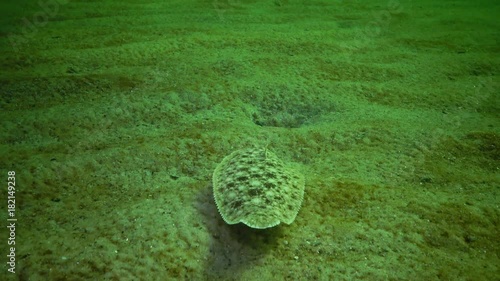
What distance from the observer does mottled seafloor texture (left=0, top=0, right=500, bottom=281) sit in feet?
9.01

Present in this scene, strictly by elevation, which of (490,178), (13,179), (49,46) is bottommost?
(490,178)

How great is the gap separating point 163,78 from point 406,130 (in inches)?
137

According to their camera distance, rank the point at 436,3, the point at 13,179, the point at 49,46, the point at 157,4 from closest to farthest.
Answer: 1. the point at 13,179
2. the point at 49,46
3. the point at 157,4
4. the point at 436,3

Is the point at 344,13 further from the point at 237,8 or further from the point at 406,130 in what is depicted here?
the point at 406,130

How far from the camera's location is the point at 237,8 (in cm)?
719

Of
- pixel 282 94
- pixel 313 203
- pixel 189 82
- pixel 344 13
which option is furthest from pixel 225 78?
pixel 344 13

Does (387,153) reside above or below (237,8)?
below

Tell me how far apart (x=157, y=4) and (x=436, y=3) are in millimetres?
7012

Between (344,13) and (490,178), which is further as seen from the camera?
(344,13)

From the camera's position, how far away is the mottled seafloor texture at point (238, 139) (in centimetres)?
275

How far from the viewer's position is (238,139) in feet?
12.7

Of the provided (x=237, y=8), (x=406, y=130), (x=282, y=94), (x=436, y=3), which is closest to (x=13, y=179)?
(x=282, y=94)

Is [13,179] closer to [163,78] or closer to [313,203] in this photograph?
[163,78]

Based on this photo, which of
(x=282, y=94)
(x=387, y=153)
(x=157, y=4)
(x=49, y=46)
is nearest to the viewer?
(x=387, y=153)
